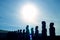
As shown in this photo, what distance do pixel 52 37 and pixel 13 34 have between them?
2784 cm

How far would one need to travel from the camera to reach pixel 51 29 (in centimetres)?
1858

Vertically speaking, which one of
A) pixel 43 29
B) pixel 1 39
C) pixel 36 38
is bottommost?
pixel 1 39

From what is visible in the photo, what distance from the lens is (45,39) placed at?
20.2 meters

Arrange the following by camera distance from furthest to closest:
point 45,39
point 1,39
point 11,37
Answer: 1. point 1,39
2. point 11,37
3. point 45,39

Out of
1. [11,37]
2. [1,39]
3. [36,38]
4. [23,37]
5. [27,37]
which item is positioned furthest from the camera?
[1,39]

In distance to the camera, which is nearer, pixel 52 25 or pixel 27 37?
pixel 52 25

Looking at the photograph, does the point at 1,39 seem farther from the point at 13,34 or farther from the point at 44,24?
the point at 44,24

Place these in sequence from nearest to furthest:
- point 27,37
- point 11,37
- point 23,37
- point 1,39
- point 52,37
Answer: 1. point 52,37
2. point 27,37
3. point 23,37
4. point 11,37
5. point 1,39

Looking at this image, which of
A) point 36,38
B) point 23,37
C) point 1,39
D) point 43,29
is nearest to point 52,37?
point 43,29

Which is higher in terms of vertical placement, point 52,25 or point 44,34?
point 52,25

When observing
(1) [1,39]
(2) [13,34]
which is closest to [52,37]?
(2) [13,34]

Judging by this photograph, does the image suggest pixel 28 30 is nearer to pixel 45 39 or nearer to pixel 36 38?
pixel 36 38

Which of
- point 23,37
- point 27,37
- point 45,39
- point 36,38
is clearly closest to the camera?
point 45,39

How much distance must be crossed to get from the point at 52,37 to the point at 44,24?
3279 millimetres
